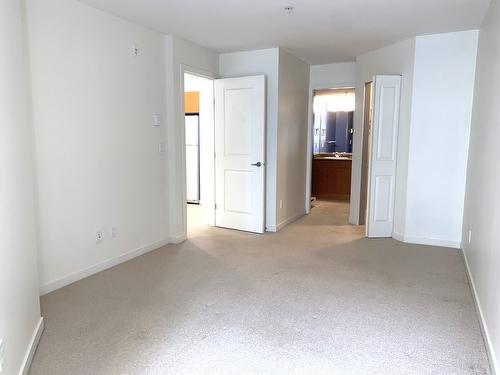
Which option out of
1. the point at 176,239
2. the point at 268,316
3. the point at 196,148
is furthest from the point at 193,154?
the point at 268,316

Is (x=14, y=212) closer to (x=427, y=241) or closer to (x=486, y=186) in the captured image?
(x=486, y=186)

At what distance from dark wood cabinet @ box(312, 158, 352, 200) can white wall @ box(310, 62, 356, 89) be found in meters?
2.24

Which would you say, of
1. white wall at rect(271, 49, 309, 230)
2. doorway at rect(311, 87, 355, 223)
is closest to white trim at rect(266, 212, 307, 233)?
white wall at rect(271, 49, 309, 230)

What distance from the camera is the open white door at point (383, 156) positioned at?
15.4 ft

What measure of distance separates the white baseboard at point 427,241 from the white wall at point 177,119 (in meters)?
2.67

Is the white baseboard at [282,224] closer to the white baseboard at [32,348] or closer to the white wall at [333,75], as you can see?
the white wall at [333,75]

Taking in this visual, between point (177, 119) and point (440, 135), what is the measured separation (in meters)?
3.03

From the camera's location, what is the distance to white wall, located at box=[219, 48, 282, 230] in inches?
194

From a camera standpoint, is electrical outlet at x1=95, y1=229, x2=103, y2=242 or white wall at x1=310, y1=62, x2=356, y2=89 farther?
white wall at x1=310, y1=62, x2=356, y2=89

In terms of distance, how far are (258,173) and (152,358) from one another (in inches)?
122

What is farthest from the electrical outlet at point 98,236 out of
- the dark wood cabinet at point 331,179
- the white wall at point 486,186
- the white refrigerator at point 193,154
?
the dark wood cabinet at point 331,179

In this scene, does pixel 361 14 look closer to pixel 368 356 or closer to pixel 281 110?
pixel 281 110

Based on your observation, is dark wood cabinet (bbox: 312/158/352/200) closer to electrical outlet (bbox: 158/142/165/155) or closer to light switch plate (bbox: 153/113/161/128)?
electrical outlet (bbox: 158/142/165/155)

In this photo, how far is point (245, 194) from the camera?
513 centimetres
